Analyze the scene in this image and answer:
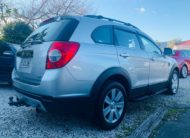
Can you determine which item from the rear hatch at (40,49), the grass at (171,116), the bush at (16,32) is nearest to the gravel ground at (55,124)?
the grass at (171,116)

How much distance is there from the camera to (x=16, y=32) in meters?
11.7

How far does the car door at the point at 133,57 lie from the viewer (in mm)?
3931

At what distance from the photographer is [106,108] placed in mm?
3611

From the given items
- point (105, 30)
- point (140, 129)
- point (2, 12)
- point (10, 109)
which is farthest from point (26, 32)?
point (140, 129)

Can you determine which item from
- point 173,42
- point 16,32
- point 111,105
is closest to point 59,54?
point 111,105

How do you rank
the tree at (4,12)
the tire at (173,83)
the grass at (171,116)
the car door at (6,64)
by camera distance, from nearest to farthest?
the grass at (171,116) → the tire at (173,83) → the car door at (6,64) → the tree at (4,12)

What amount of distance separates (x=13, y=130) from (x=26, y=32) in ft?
30.4

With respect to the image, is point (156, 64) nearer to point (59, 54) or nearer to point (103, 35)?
point (103, 35)

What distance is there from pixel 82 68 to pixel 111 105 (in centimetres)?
98

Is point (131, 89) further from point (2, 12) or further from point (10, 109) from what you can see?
point (2, 12)

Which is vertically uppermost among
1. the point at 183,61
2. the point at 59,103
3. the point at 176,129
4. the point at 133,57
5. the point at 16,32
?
the point at 16,32

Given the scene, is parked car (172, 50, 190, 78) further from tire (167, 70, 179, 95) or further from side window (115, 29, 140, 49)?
side window (115, 29, 140, 49)

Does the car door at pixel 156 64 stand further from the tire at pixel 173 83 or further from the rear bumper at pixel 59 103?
the rear bumper at pixel 59 103

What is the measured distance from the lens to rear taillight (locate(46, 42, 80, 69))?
9.76ft
